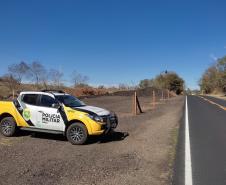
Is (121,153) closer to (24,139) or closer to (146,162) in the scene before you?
(146,162)

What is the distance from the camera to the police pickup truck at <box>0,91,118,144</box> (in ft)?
32.1

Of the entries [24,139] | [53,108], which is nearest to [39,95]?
[53,108]

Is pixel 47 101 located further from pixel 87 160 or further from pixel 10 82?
pixel 10 82

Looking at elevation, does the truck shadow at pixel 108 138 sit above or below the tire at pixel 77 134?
below

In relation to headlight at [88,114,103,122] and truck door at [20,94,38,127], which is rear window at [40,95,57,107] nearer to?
truck door at [20,94,38,127]

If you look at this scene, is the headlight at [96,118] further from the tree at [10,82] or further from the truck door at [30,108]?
the tree at [10,82]

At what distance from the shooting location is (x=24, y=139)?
10516mm

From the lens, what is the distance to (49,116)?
1022cm

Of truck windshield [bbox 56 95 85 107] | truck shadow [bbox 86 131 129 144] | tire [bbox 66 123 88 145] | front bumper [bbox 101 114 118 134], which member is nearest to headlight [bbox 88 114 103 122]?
front bumper [bbox 101 114 118 134]

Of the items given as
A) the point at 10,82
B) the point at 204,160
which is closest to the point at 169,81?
the point at 10,82

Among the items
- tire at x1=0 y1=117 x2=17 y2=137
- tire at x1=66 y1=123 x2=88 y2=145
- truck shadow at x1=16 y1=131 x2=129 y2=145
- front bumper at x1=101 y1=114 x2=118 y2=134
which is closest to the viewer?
tire at x1=66 y1=123 x2=88 y2=145

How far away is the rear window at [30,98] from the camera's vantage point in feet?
35.2

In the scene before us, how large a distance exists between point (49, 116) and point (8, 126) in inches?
69.4

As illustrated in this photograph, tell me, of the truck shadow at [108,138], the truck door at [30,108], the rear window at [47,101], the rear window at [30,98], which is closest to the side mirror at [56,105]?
the rear window at [47,101]
